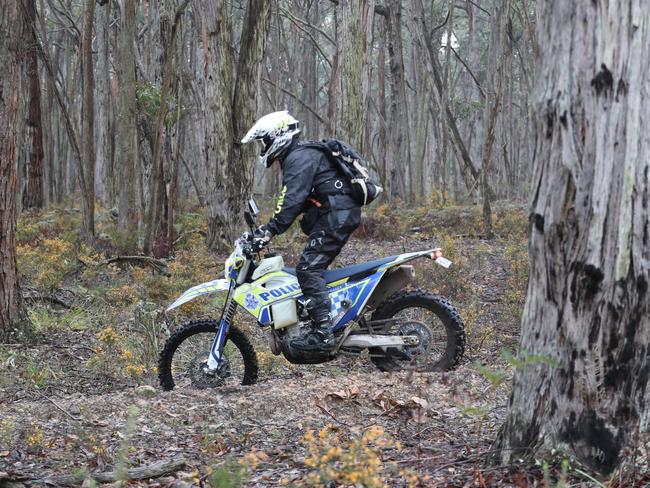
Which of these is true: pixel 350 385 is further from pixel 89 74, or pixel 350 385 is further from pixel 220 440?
pixel 89 74

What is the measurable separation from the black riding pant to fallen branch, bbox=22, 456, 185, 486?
2.31m

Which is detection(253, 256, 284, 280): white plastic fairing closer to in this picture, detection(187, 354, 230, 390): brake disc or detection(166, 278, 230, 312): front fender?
detection(166, 278, 230, 312): front fender

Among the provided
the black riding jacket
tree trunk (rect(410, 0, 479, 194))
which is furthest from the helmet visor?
tree trunk (rect(410, 0, 479, 194))

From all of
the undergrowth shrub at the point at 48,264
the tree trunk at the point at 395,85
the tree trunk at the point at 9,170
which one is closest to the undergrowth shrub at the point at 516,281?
the tree trunk at the point at 9,170

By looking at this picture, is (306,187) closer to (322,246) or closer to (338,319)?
(322,246)

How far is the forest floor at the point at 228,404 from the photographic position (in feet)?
13.4

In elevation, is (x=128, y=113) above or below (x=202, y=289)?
above

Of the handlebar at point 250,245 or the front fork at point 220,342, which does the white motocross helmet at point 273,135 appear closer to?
the handlebar at point 250,245

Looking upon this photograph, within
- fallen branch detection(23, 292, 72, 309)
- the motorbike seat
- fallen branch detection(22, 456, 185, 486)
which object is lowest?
fallen branch detection(22, 456, 185, 486)

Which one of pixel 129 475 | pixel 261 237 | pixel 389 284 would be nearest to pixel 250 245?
pixel 261 237

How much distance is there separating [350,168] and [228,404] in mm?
2101

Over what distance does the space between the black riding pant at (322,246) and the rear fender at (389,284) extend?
1.56 ft

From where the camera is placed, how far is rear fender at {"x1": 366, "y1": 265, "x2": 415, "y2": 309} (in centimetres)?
694

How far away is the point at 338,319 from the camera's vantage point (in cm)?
684
